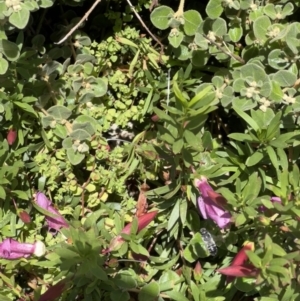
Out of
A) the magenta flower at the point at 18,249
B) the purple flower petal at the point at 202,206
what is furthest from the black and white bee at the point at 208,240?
the magenta flower at the point at 18,249

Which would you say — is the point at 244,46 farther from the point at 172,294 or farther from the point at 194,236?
the point at 172,294

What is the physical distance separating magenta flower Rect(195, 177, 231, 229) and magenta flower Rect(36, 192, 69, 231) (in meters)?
0.40

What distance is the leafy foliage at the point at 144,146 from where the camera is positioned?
139 centimetres

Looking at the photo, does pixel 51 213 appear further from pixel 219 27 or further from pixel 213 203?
pixel 219 27

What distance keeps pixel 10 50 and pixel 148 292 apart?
29.5 inches

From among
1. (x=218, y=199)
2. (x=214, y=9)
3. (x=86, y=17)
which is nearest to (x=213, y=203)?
(x=218, y=199)

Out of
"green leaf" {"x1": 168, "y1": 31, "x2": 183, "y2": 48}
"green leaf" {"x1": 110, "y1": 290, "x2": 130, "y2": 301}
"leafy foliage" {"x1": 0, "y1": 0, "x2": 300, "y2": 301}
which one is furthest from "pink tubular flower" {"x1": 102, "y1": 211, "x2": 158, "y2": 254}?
"green leaf" {"x1": 168, "y1": 31, "x2": 183, "y2": 48}

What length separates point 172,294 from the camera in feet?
5.04

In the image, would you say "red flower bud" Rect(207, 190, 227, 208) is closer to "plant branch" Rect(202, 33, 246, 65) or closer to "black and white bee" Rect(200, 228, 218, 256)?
"black and white bee" Rect(200, 228, 218, 256)

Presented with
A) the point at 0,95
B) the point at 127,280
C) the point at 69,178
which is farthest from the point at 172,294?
the point at 0,95

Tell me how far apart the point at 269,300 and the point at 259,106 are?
500mm

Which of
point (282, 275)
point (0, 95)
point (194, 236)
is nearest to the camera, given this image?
point (282, 275)

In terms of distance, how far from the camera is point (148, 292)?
4.99ft

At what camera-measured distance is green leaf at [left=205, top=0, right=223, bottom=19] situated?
4.85ft
